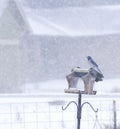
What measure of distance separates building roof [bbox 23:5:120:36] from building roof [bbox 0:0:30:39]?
119 mm

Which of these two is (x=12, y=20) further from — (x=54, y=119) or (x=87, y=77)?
(x=87, y=77)

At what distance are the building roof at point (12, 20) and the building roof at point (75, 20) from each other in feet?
0.39

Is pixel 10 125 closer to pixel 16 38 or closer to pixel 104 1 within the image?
pixel 16 38

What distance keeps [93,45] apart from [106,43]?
197mm

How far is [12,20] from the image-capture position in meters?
4.97

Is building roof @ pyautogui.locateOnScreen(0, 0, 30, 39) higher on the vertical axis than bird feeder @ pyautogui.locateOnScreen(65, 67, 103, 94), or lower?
higher

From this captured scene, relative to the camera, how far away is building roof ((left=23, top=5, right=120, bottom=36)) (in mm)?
5184

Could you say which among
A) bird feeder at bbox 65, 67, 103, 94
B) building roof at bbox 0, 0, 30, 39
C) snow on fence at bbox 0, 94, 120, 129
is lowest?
snow on fence at bbox 0, 94, 120, 129

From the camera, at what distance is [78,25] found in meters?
5.68

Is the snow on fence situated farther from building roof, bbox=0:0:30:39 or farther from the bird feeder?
building roof, bbox=0:0:30:39

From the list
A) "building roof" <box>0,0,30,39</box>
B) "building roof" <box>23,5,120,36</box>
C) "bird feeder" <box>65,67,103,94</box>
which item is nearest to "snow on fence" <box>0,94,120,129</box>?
"bird feeder" <box>65,67,103,94</box>

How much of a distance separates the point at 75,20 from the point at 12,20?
105 centimetres

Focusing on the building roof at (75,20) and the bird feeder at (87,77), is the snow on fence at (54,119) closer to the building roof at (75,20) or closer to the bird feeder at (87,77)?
the bird feeder at (87,77)

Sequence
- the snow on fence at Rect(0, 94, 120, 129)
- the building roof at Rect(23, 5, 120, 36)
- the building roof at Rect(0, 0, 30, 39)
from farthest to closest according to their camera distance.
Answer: the building roof at Rect(23, 5, 120, 36) < the building roof at Rect(0, 0, 30, 39) < the snow on fence at Rect(0, 94, 120, 129)
